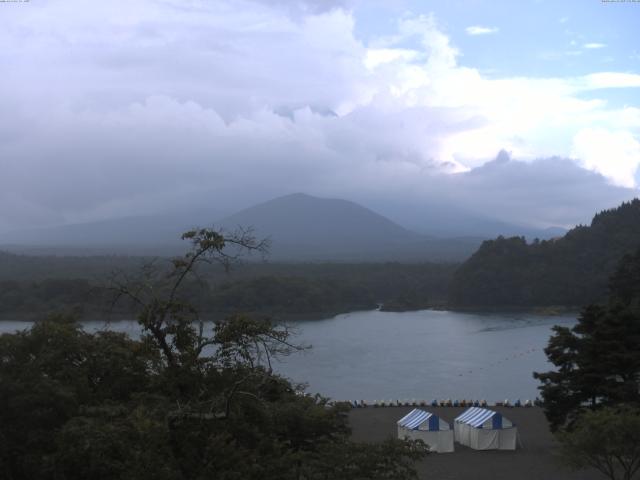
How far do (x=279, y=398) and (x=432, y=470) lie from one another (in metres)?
3.76

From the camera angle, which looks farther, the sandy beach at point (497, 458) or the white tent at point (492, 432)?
the white tent at point (492, 432)

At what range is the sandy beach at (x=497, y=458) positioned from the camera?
7.97 metres

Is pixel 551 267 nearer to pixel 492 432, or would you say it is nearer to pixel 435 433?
pixel 492 432

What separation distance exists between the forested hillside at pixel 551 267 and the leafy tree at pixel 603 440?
27712mm

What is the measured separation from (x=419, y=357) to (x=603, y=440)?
1392 centimetres

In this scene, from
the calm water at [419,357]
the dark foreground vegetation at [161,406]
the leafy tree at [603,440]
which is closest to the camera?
the dark foreground vegetation at [161,406]

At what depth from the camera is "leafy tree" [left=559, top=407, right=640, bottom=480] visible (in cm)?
630

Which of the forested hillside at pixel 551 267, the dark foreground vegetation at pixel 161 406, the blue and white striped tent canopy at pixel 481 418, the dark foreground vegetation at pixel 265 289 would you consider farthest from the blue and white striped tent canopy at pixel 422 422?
the forested hillside at pixel 551 267

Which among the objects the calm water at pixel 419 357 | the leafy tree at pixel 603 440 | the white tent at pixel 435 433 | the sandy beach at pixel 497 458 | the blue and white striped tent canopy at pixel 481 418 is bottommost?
the calm water at pixel 419 357

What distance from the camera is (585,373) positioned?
28.1 ft

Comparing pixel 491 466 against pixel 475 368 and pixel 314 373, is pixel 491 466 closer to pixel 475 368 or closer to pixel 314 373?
pixel 314 373

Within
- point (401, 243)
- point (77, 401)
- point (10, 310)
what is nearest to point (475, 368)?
point (77, 401)

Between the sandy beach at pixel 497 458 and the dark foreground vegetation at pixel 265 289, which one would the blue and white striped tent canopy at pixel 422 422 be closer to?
the sandy beach at pixel 497 458

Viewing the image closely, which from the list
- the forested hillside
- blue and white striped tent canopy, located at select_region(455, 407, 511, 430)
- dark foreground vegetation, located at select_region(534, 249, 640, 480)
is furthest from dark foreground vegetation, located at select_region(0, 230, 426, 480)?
the forested hillside
